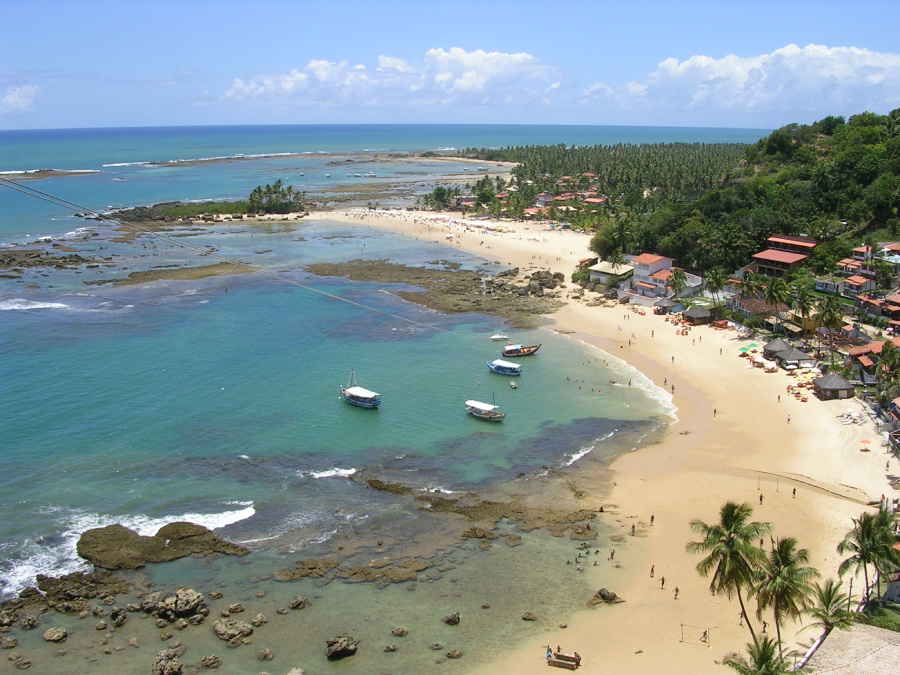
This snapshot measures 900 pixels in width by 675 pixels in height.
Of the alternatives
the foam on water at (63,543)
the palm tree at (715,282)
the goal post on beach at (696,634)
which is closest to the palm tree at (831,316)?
the palm tree at (715,282)

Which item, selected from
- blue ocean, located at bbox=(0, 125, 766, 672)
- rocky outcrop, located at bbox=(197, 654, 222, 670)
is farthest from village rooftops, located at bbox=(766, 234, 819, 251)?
rocky outcrop, located at bbox=(197, 654, 222, 670)

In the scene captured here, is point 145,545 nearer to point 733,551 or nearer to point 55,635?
point 55,635

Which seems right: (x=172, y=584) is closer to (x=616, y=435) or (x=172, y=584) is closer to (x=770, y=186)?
(x=616, y=435)

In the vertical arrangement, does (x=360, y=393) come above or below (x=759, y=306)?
below

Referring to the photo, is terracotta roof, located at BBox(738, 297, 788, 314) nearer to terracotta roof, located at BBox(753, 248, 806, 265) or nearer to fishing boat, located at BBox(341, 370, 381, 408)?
terracotta roof, located at BBox(753, 248, 806, 265)

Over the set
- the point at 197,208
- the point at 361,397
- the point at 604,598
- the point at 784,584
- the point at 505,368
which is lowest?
the point at 604,598

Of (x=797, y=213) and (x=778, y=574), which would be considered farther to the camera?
(x=797, y=213)

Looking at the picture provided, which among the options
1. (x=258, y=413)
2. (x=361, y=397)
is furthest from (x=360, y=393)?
(x=258, y=413)
